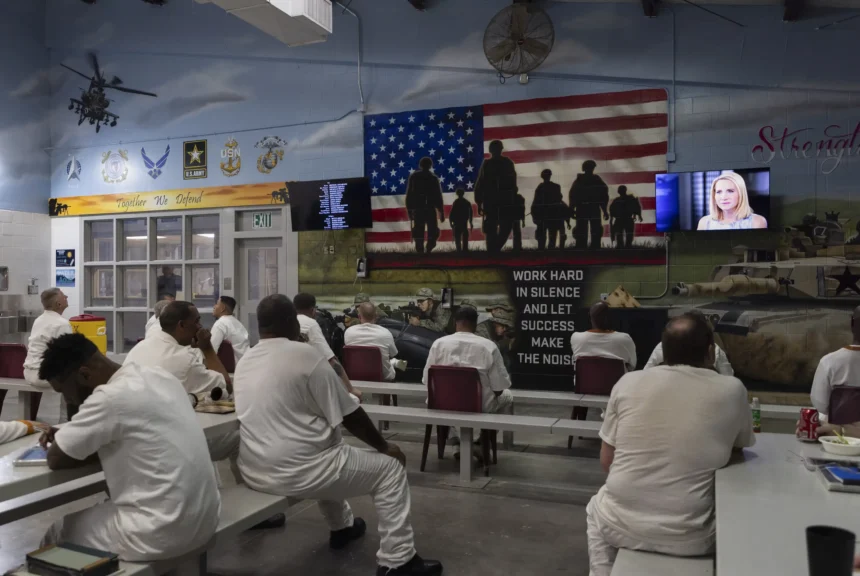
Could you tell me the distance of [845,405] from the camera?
11.6ft

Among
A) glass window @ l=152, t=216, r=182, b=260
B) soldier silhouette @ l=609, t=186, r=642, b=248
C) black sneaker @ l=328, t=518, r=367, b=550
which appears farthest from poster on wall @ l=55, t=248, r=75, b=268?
black sneaker @ l=328, t=518, r=367, b=550

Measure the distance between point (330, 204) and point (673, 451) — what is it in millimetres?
6870

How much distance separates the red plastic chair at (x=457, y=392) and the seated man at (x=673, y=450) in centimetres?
262

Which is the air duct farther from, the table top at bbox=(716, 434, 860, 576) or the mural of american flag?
the table top at bbox=(716, 434, 860, 576)

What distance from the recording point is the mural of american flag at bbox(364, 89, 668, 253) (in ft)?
24.5

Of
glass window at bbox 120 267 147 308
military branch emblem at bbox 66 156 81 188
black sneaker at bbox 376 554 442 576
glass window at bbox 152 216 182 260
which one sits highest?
military branch emblem at bbox 66 156 81 188

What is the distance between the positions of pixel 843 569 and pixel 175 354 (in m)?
3.39

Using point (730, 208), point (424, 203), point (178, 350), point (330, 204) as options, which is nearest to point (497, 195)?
point (424, 203)

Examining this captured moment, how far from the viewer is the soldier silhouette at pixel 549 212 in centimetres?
783

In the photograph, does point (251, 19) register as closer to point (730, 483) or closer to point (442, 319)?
point (442, 319)

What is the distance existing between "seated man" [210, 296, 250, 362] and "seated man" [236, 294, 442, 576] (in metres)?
3.64

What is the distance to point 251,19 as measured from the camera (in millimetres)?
6844

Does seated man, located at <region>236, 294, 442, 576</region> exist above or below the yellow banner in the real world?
below

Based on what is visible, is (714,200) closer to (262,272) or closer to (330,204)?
(330,204)
